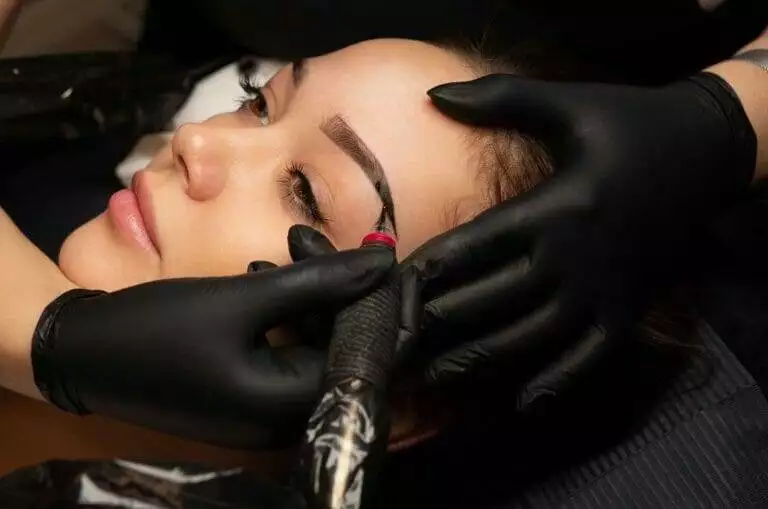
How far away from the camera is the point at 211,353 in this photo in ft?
2.14

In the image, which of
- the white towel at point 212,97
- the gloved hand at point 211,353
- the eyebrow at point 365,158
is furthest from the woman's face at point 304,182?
the white towel at point 212,97

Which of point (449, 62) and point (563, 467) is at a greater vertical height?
point (449, 62)

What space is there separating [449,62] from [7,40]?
587mm

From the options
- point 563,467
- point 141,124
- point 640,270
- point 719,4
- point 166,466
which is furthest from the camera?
point 141,124

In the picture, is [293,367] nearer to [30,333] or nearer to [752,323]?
[30,333]

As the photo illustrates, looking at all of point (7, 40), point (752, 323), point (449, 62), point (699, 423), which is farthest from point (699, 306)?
point (7, 40)

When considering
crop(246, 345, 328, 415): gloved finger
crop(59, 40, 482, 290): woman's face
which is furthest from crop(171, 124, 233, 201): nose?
crop(246, 345, 328, 415): gloved finger

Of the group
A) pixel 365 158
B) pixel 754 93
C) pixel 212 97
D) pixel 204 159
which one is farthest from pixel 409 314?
pixel 212 97

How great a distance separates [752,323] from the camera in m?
1.05

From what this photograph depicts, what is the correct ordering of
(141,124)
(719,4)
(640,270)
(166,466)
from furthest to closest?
(141,124) < (719,4) < (640,270) < (166,466)

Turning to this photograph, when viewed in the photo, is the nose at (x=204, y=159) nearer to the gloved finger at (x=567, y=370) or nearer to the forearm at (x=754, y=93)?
the gloved finger at (x=567, y=370)

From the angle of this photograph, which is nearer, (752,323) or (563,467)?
(563,467)

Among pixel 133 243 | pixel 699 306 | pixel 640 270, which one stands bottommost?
pixel 699 306

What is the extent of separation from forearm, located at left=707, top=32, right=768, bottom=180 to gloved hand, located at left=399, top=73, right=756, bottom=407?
8 cm
